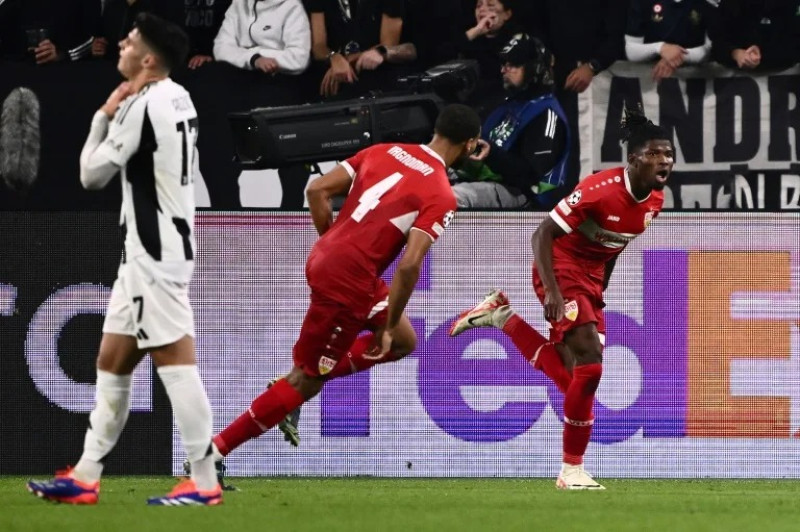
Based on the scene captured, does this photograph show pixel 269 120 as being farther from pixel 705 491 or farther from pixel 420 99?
pixel 705 491

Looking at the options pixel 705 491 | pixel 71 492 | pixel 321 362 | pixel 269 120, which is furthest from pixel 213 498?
pixel 269 120

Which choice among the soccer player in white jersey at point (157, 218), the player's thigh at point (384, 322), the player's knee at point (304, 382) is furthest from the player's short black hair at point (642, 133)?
the soccer player in white jersey at point (157, 218)

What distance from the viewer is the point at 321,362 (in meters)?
8.38

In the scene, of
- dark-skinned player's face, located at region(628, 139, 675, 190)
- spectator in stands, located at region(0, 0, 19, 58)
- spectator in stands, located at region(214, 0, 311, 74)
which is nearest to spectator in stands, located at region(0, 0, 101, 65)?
spectator in stands, located at region(0, 0, 19, 58)

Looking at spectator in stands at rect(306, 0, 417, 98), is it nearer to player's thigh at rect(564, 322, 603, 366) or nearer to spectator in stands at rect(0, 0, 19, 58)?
spectator in stands at rect(0, 0, 19, 58)

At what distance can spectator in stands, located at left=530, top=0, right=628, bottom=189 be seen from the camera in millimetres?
11578

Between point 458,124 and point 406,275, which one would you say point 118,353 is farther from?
point 458,124

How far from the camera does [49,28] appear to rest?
39.4 feet

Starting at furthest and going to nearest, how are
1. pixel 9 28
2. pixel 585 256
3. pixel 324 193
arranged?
pixel 9 28 → pixel 585 256 → pixel 324 193

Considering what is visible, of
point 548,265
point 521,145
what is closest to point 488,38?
point 521,145

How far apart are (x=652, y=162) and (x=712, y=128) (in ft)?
8.55

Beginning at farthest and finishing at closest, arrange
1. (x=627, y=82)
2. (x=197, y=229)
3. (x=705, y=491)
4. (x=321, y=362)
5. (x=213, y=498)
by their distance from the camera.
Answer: (x=627, y=82) < (x=197, y=229) < (x=705, y=491) < (x=321, y=362) < (x=213, y=498)

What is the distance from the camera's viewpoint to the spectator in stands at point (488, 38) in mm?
11672

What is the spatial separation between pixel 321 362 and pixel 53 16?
495 cm
